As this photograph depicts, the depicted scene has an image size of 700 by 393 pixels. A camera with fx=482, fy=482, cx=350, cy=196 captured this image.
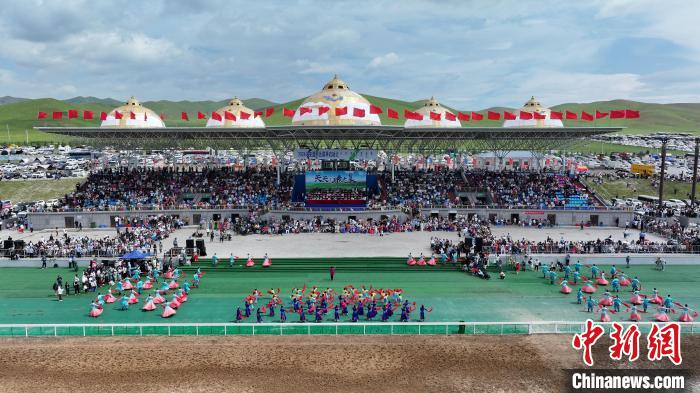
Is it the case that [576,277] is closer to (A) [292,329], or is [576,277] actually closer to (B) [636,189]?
(A) [292,329]

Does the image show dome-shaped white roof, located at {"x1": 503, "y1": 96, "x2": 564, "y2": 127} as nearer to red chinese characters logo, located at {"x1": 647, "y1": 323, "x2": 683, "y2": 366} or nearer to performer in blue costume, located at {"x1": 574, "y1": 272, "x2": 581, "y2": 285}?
performer in blue costume, located at {"x1": 574, "y1": 272, "x2": 581, "y2": 285}

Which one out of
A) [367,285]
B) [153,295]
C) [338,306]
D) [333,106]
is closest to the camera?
[338,306]

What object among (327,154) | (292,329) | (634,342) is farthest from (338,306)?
(327,154)

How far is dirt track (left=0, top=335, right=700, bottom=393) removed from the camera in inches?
635

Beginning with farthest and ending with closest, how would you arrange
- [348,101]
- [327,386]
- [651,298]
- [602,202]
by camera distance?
[348,101] < [602,202] < [651,298] < [327,386]

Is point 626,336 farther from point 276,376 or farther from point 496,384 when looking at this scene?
point 276,376

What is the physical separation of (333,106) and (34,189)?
45.0 meters

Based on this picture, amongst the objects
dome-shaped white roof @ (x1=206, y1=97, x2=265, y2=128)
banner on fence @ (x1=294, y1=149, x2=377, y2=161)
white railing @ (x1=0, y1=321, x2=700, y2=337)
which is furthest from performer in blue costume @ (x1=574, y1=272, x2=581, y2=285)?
dome-shaped white roof @ (x1=206, y1=97, x2=265, y2=128)

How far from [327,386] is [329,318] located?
6.15 meters

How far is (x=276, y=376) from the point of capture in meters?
16.6

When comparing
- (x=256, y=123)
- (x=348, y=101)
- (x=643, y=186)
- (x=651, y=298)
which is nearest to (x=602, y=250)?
(x=651, y=298)

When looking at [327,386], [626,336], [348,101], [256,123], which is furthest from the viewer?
[256,123]

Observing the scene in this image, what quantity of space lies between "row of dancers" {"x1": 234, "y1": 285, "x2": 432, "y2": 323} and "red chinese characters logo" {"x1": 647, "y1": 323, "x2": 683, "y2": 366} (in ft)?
29.0

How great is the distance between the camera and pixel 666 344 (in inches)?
677
